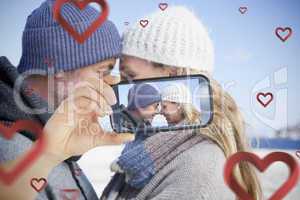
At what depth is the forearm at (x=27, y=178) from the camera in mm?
1270

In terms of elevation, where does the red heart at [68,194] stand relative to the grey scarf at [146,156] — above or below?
below

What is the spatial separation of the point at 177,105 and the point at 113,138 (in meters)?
0.19

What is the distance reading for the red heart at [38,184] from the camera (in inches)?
50.1

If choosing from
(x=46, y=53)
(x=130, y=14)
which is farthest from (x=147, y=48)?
(x=46, y=53)

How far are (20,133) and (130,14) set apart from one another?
0.41m

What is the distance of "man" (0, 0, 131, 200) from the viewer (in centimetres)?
128

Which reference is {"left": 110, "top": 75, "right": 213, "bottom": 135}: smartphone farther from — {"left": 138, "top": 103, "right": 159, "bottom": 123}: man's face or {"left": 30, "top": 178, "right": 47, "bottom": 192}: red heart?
{"left": 30, "top": 178, "right": 47, "bottom": 192}: red heart

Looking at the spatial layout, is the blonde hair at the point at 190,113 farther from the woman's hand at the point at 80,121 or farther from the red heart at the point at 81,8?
the red heart at the point at 81,8

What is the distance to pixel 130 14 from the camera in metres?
1.31

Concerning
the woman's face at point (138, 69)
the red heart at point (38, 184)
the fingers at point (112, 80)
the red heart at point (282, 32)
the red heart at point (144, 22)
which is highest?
the red heart at point (144, 22)

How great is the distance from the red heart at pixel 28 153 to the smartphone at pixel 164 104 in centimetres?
19

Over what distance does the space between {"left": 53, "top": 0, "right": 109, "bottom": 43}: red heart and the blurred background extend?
0.09ft

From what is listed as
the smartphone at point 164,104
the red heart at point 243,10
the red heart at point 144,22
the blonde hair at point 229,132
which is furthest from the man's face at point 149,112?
the red heart at point 243,10

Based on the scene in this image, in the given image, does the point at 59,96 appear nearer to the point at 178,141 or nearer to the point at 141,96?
the point at 141,96
